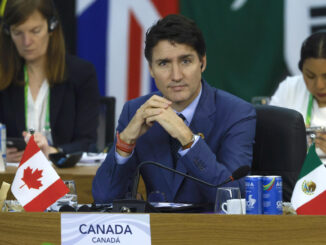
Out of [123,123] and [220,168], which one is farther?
[123,123]

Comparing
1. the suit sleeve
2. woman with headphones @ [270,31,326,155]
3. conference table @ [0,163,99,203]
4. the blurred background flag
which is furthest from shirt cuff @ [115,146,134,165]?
the blurred background flag

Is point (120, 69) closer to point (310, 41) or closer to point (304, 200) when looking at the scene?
point (310, 41)

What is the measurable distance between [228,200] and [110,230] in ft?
1.29

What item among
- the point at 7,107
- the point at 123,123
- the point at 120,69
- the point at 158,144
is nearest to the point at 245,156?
the point at 158,144

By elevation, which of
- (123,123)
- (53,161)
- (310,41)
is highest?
(310,41)

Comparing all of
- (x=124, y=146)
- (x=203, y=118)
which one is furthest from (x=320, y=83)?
(x=124, y=146)

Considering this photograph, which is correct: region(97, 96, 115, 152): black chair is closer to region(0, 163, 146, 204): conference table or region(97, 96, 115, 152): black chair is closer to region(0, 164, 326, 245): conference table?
region(0, 163, 146, 204): conference table

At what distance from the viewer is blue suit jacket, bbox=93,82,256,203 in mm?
2281

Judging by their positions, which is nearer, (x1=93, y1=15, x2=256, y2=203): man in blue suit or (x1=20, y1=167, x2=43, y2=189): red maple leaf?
(x1=20, y1=167, x2=43, y2=189): red maple leaf

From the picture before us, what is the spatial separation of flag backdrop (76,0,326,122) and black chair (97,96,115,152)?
4.26 feet

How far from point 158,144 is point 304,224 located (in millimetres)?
977

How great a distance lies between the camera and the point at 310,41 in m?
3.19

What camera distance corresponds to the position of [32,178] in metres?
1.79

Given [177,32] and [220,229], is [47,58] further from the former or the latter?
[220,229]
